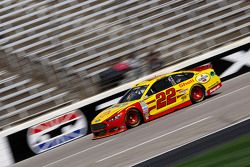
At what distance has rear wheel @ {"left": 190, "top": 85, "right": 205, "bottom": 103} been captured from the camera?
15.6 m

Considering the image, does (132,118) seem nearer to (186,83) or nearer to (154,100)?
(154,100)

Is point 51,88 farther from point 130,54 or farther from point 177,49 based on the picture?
point 177,49

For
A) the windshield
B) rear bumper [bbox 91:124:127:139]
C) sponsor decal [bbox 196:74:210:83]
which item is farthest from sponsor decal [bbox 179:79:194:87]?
rear bumper [bbox 91:124:127:139]

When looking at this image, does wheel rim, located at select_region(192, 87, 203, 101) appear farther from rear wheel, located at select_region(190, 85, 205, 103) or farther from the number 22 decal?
the number 22 decal

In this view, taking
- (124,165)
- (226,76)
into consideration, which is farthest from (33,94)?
(124,165)

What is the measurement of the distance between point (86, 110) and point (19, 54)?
4.33 metres

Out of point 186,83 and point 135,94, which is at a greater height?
point 135,94

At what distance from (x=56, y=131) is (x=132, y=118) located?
2.67 m

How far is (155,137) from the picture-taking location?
12.7m

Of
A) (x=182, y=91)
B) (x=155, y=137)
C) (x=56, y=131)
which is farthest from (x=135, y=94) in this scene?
(x=155, y=137)

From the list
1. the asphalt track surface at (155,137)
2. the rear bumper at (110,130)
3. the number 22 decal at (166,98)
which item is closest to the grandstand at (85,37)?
the asphalt track surface at (155,137)

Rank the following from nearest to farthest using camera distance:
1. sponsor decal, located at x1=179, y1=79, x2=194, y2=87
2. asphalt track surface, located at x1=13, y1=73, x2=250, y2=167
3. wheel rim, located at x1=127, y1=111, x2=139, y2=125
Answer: asphalt track surface, located at x1=13, y1=73, x2=250, y2=167 < wheel rim, located at x1=127, y1=111, x2=139, y2=125 < sponsor decal, located at x1=179, y1=79, x2=194, y2=87

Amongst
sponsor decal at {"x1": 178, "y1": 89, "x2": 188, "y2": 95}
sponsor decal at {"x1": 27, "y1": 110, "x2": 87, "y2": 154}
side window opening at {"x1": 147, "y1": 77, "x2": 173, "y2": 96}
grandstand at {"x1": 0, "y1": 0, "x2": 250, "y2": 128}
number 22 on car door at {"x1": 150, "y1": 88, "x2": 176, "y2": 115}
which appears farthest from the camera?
→ grandstand at {"x1": 0, "y1": 0, "x2": 250, "y2": 128}

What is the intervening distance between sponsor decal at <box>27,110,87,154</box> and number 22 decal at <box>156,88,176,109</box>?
2721mm
